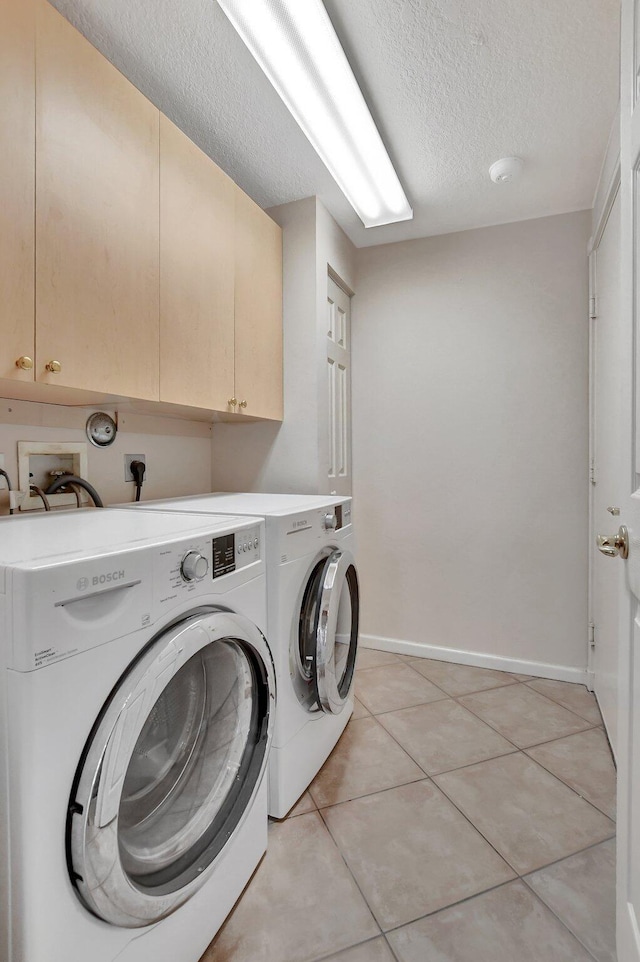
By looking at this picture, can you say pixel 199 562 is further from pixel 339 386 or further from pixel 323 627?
pixel 339 386

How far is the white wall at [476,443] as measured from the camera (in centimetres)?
241

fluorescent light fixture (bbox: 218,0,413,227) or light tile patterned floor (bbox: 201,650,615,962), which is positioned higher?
fluorescent light fixture (bbox: 218,0,413,227)

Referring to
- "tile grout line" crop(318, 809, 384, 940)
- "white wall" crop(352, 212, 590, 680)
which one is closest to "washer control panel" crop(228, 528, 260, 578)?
"tile grout line" crop(318, 809, 384, 940)

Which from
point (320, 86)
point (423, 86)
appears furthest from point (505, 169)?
point (320, 86)

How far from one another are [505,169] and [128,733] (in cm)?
247

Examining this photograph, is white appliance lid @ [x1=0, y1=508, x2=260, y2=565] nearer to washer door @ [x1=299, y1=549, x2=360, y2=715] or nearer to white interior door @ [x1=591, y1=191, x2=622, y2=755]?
washer door @ [x1=299, y1=549, x2=360, y2=715]

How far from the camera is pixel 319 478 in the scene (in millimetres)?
2244

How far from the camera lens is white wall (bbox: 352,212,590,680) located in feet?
7.89

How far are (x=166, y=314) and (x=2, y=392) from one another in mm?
547

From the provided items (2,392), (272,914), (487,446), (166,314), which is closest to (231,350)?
(166,314)

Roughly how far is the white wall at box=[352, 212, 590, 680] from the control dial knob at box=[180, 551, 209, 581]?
1.92m

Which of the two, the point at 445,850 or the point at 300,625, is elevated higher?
the point at 300,625

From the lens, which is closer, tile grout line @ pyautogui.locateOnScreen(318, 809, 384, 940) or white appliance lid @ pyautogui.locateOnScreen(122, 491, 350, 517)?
tile grout line @ pyautogui.locateOnScreen(318, 809, 384, 940)

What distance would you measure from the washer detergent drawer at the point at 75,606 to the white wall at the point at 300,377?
143 centimetres
